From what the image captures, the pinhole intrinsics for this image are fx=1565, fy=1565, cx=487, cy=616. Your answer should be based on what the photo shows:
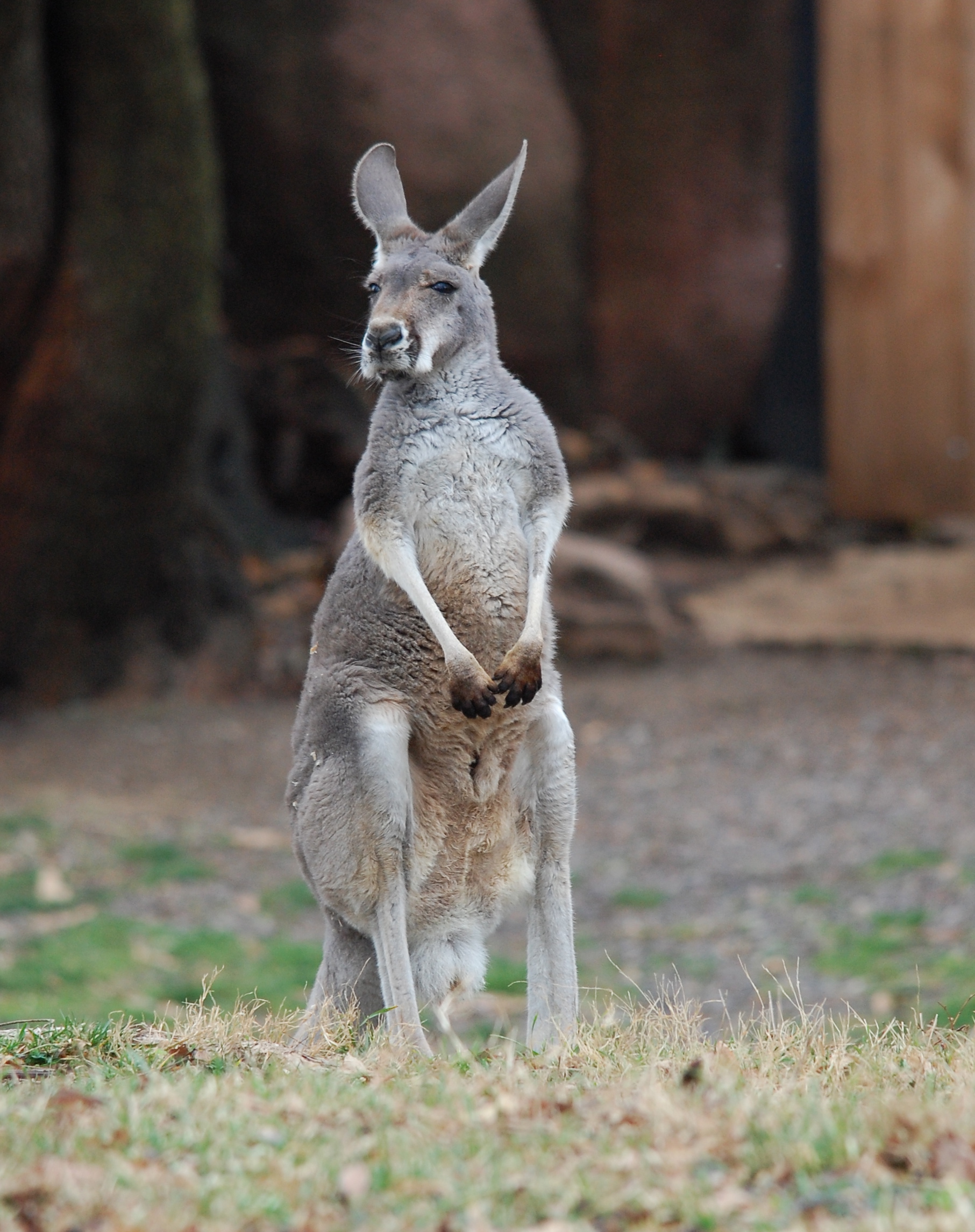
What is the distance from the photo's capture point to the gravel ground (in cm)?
614

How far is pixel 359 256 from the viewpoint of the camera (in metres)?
10.3

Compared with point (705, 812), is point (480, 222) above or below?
above

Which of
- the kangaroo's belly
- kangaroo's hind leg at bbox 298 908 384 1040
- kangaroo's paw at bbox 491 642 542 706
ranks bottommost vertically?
kangaroo's hind leg at bbox 298 908 384 1040

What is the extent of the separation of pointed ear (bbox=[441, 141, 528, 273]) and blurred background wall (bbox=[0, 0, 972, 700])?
87.1 inches

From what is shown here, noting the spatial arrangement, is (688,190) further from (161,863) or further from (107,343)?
(161,863)

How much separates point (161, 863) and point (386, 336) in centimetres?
449

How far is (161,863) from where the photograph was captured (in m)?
7.09

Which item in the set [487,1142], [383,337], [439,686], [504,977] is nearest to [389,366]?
[383,337]

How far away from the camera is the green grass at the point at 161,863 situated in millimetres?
6953

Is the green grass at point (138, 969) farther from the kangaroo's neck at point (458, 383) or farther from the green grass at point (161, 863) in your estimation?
the kangaroo's neck at point (458, 383)

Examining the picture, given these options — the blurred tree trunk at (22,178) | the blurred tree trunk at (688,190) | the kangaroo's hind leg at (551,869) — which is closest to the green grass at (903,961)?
the kangaroo's hind leg at (551,869)

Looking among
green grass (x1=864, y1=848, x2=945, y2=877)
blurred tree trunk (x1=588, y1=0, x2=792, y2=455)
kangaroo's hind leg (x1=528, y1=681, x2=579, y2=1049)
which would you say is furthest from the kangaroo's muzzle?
blurred tree trunk (x1=588, y1=0, x2=792, y2=455)

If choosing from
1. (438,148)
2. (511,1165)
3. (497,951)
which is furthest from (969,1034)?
(438,148)

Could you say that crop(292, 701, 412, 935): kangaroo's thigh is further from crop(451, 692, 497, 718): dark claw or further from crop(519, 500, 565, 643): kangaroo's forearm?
crop(519, 500, 565, 643): kangaroo's forearm
